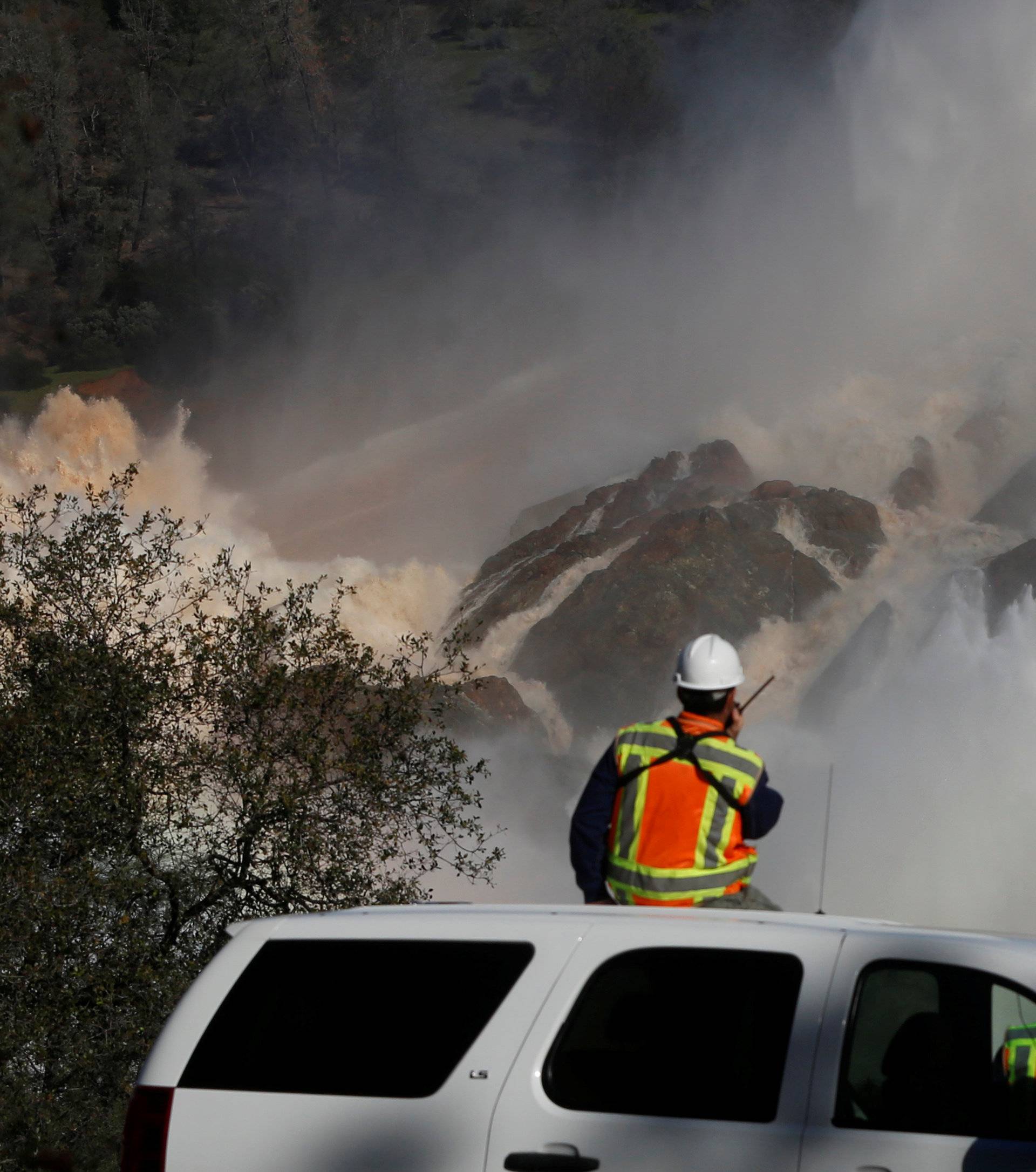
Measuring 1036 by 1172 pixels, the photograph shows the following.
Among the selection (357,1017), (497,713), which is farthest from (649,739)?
(497,713)

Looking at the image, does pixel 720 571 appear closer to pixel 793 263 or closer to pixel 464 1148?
pixel 793 263

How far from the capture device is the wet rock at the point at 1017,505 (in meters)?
62.6

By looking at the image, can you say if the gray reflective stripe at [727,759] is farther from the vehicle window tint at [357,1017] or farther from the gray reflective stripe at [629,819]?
the vehicle window tint at [357,1017]

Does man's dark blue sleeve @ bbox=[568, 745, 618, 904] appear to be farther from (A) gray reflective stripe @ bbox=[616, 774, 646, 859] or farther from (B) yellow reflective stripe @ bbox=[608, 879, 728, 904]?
(B) yellow reflective stripe @ bbox=[608, 879, 728, 904]

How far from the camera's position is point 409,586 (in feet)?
213

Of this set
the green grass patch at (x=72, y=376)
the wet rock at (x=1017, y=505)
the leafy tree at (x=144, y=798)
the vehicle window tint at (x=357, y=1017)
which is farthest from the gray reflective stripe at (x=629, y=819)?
the green grass patch at (x=72, y=376)

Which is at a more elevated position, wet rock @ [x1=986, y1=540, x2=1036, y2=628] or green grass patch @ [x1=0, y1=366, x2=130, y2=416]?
green grass patch @ [x1=0, y1=366, x2=130, y2=416]

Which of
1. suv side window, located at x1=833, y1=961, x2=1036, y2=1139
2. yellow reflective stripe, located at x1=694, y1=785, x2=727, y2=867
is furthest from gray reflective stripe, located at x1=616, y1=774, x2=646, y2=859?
suv side window, located at x1=833, y1=961, x2=1036, y2=1139

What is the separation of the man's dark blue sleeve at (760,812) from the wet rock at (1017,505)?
59.7 meters

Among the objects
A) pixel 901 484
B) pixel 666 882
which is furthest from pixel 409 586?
pixel 666 882

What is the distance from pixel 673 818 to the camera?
17.1 ft

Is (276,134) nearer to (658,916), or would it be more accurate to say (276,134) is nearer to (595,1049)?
(658,916)

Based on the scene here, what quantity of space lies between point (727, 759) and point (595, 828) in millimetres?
508

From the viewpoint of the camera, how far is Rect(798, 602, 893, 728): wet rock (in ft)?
183
